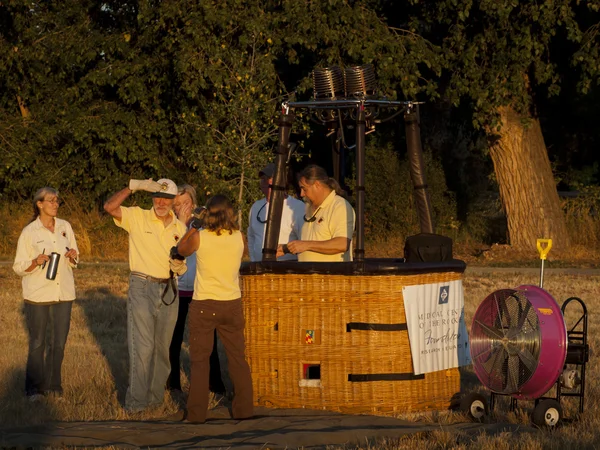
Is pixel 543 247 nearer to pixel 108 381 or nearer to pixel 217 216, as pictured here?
pixel 217 216

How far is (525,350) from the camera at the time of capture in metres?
8.35

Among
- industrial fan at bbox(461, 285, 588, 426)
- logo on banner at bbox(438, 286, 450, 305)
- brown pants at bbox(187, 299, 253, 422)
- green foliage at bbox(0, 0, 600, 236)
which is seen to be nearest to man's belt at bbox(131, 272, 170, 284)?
brown pants at bbox(187, 299, 253, 422)

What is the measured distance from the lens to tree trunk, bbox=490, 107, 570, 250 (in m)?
23.8

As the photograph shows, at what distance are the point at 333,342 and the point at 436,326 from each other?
2.70ft

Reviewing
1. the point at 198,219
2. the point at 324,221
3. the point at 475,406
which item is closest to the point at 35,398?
the point at 198,219

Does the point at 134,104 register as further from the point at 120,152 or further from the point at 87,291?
the point at 87,291

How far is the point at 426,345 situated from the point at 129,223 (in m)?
2.49

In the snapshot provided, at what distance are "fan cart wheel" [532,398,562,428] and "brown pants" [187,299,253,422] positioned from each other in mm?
2045

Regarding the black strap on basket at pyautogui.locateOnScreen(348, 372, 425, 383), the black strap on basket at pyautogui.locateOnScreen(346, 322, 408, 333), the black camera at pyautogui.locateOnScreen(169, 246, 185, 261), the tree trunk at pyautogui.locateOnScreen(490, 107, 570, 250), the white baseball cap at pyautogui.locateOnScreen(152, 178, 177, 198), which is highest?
the tree trunk at pyautogui.locateOnScreen(490, 107, 570, 250)

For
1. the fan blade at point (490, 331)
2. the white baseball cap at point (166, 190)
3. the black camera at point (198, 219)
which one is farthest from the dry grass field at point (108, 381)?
the white baseball cap at point (166, 190)

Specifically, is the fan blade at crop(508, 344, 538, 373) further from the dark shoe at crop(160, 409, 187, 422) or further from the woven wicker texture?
the dark shoe at crop(160, 409, 187, 422)

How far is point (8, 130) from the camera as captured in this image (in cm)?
2473

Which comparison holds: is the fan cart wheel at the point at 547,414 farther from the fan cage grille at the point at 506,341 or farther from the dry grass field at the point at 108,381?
the fan cage grille at the point at 506,341

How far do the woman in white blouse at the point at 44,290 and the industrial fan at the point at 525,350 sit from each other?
3.42 metres
